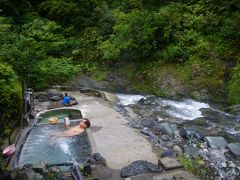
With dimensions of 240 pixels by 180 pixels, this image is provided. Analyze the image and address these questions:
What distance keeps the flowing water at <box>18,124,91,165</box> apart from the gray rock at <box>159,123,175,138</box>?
290 centimetres

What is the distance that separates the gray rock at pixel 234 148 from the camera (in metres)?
11.0

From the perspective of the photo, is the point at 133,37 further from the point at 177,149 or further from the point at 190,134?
the point at 177,149

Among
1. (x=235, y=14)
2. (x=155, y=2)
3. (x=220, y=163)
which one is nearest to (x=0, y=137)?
(x=220, y=163)

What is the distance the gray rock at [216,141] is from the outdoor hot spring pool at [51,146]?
161 inches

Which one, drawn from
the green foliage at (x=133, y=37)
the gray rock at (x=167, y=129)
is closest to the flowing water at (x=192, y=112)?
the gray rock at (x=167, y=129)

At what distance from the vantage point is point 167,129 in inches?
507

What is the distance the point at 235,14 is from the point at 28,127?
13051mm

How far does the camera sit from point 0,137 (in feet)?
35.1

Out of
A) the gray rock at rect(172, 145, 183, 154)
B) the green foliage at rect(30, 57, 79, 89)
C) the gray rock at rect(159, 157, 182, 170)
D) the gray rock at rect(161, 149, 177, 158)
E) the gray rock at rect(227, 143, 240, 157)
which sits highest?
the green foliage at rect(30, 57, 79, 89)

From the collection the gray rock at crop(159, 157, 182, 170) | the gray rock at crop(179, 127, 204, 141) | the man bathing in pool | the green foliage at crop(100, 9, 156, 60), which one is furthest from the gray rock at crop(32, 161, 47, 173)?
the green foliage at crop(100, 9, 156, 60)

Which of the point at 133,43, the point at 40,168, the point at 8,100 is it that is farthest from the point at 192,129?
the point at 133,43

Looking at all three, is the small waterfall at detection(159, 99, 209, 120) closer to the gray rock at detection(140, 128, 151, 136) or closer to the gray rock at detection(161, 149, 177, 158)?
the gray rock at detection(140, 128, 151, 136)

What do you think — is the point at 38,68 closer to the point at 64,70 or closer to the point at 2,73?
the point at 64,70

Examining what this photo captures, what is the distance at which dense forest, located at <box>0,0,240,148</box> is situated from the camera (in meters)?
18.8
